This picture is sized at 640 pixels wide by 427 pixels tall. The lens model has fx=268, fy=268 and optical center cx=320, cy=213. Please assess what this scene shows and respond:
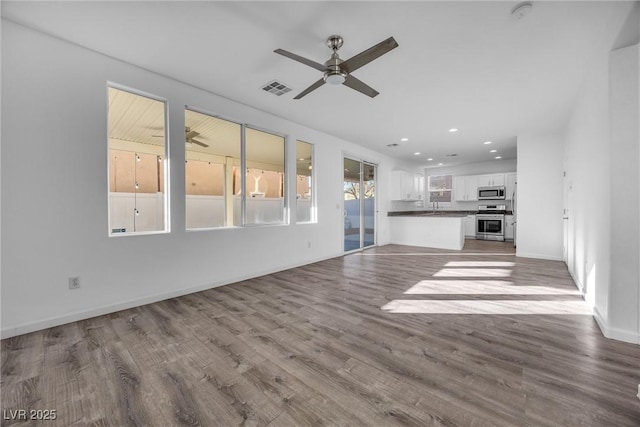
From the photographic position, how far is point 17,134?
232 centimetres

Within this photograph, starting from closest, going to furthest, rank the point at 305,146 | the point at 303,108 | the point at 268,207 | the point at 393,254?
1. the point at 303,108
2. the point at 268,207
3. the point at 305,146
4. the point at 393,254

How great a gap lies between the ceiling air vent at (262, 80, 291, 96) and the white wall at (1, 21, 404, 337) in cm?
90

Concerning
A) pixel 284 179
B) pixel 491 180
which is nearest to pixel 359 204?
pixel 284 179

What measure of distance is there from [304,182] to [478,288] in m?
3.42

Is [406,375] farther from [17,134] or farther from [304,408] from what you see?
[17,134]

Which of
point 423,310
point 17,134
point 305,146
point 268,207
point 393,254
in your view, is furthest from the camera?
point 393,254

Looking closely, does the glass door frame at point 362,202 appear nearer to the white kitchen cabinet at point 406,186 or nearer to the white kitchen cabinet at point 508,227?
the white kitchen cabinet at point 406,186

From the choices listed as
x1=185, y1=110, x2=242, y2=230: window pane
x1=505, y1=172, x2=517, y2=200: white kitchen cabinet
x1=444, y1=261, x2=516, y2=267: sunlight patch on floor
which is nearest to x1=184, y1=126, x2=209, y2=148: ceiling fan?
x1=185, y1=110, x2=242, y2=230: window pane

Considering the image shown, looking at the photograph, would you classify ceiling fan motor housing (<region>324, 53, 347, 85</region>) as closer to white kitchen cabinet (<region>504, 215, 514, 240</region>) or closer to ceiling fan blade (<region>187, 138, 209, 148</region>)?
ceiling fan blade (<region>187, 138, 209, 148</region>)

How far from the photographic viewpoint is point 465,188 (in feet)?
30.0

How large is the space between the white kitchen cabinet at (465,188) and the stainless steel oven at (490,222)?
0.47m

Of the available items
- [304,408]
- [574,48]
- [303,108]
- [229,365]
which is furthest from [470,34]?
[229,365]

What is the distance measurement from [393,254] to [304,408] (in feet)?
17.2

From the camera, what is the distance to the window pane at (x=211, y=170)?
3814mm
